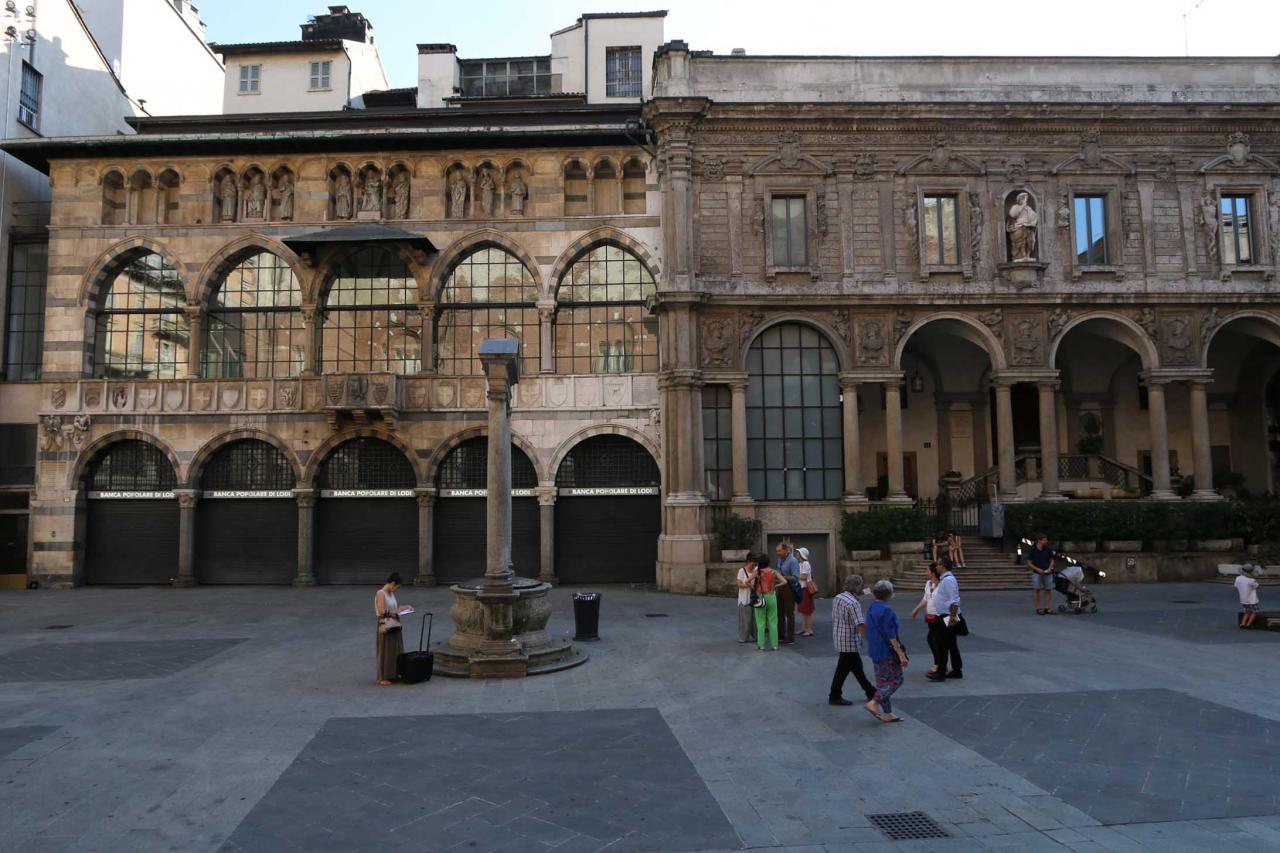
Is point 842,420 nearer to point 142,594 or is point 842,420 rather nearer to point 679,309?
point 679,309

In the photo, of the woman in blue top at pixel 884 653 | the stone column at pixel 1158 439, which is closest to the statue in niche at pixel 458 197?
the woman in blue top at pixel 884 653

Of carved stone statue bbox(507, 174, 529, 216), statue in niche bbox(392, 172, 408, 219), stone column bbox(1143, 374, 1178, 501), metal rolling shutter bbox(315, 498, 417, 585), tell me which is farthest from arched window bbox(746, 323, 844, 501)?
statue in niche bbox(392, 172, 408, 219)

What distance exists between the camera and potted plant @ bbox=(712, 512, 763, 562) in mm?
22728

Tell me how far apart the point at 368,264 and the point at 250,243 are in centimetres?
354

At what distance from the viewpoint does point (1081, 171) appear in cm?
2494

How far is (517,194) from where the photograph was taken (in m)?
25.4

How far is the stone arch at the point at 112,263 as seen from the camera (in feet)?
82.2

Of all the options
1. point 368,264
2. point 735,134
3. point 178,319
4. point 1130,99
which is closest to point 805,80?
point 735,134

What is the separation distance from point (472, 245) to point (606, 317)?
15.1 feet

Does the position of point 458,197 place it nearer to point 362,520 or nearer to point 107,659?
point 362,520

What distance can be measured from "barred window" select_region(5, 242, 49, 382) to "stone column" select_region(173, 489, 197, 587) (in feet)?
21.1

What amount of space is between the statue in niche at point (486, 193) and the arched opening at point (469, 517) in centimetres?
695

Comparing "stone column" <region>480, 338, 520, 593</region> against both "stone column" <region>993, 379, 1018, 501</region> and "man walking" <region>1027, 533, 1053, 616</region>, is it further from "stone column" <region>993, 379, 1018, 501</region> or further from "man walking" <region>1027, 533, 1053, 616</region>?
"stone column" <region>993, 379, 1018, 501</region>

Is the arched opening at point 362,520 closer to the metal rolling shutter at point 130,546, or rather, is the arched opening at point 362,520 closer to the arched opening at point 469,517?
the arched opening at point 469,517
